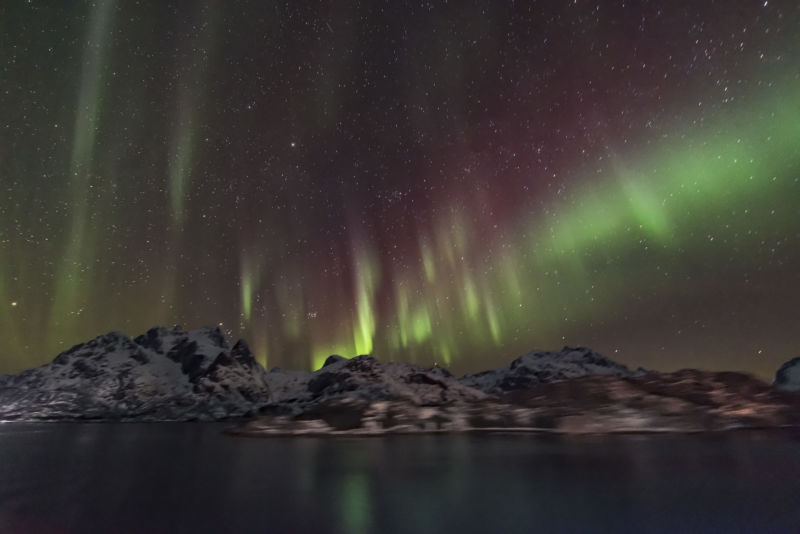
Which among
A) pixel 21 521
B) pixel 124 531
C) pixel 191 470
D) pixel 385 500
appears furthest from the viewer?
pixel 191 470

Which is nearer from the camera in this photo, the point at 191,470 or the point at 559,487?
the point at 559,487

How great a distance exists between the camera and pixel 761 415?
188375mm

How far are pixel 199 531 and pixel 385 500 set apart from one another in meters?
15.5

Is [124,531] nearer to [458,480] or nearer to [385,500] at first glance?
[385,500]

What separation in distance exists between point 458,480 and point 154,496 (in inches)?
1146

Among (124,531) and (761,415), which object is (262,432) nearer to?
(124,531)

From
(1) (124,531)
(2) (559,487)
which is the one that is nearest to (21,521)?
(1) (124,531)

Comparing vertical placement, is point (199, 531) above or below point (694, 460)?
above

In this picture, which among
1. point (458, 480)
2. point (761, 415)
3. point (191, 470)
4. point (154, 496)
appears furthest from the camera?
point (761, 415)

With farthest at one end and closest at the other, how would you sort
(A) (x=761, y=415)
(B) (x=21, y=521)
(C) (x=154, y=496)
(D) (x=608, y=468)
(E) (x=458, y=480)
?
1. (A) (x=761, y=415)
2. (D) (x=608, y=468)
3. (E) (x=458, y=480)
4. (C) (x=154, y=496)
5. (B) (x=21, y=521)

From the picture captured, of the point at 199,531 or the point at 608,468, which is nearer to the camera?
the point at 199,531

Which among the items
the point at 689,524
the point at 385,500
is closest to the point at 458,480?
the point at 385,500

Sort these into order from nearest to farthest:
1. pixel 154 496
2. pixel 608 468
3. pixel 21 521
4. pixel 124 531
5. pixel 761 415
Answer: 1. pixel 124 531
2. pixel 21 521
3. pixel 154 496
4. pixel 608 468
5. pixel 761 415

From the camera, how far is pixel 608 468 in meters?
61.3
